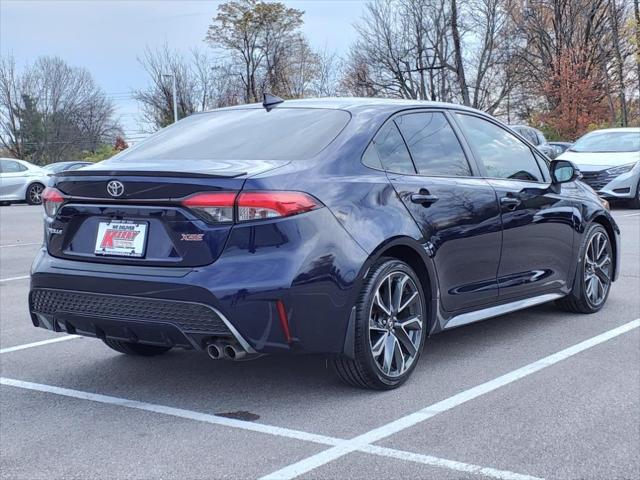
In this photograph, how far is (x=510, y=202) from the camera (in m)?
5.39

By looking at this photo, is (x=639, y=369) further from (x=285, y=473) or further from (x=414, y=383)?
(x=285, y=473)

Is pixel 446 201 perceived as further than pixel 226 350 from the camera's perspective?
Yes

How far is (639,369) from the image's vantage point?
4812mm

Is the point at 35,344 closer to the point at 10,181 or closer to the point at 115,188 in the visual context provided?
the point at 115,188

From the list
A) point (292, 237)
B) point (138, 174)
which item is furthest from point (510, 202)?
point (138, 174)

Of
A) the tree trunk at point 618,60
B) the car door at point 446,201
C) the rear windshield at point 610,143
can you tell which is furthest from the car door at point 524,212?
the tree trunk at point 618,60

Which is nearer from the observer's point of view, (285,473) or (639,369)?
(285,473)

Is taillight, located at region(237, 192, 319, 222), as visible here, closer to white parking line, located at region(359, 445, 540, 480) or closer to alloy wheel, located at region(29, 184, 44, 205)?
white parking line, located at region(359, 445, 540, 480)

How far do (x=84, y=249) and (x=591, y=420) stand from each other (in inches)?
103

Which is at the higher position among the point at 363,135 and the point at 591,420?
the point at 363,135

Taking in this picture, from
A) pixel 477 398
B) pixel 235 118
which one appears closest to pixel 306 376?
pixel 477 398

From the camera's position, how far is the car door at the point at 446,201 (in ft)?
15.3

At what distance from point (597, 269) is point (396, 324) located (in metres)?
2.67

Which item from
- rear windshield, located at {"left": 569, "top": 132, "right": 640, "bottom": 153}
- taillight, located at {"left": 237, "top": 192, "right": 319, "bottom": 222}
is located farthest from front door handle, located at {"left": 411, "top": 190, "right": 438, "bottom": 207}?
rear windshield, located at {"left": 569, "top": 132, "right": 640, "bottom": 153}
